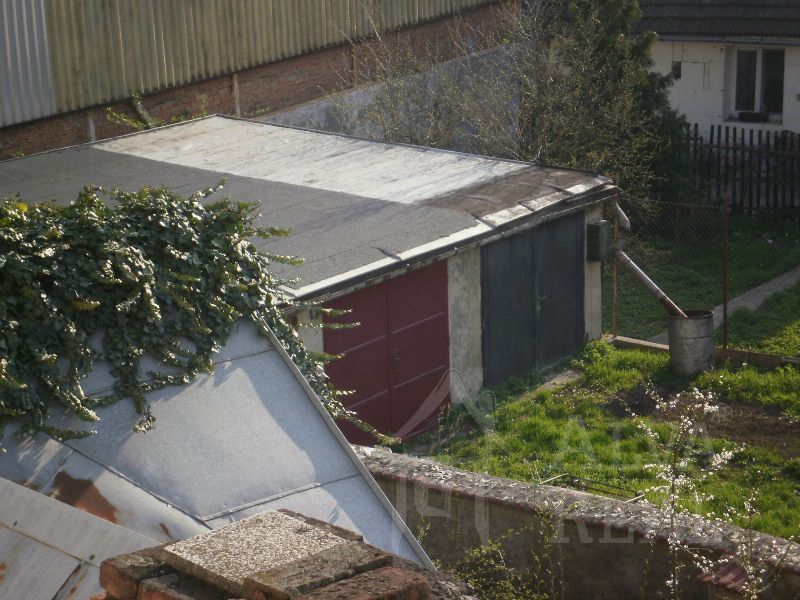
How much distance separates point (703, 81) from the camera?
19844 millimetres

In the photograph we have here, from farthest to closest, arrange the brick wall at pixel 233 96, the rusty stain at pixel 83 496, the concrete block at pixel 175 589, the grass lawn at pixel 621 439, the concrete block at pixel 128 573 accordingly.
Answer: the brick wall at pixel 233 96 < the grass lawn at pixel 621 439 < the rusty stain at pixel 83 496 < the concrete block at pixel 128 573 < the concrete block at pixel 175 589

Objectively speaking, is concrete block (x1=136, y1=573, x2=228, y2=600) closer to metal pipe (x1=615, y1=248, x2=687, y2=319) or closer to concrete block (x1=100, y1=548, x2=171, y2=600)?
concrete block (x1=100, y1=548, x2=171, y2=600)

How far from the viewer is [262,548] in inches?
123

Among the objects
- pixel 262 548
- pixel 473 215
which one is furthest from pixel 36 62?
pixel 262 548

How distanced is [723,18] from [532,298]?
8943 millimetres

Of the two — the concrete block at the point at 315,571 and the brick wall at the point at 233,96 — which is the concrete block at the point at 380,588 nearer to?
the concrete block at the point at 315,571

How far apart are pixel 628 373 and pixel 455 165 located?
10.5 feet

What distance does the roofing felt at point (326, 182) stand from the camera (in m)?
11.1

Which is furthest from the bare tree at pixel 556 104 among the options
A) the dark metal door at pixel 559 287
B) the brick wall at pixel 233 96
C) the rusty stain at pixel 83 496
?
the rusty stain at pixel 83 496

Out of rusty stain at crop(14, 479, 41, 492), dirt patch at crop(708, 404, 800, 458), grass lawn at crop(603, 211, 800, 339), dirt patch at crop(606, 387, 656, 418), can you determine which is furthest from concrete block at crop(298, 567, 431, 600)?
grass lawn at crop(603, 211, 800, 339)

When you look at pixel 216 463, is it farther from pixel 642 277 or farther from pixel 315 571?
pixel 642 277

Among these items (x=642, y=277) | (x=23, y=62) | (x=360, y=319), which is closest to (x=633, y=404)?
(x=642, y=277)

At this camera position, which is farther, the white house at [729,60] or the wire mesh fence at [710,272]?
the white house at [729,60]

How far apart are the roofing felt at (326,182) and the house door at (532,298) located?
0.44 meters
